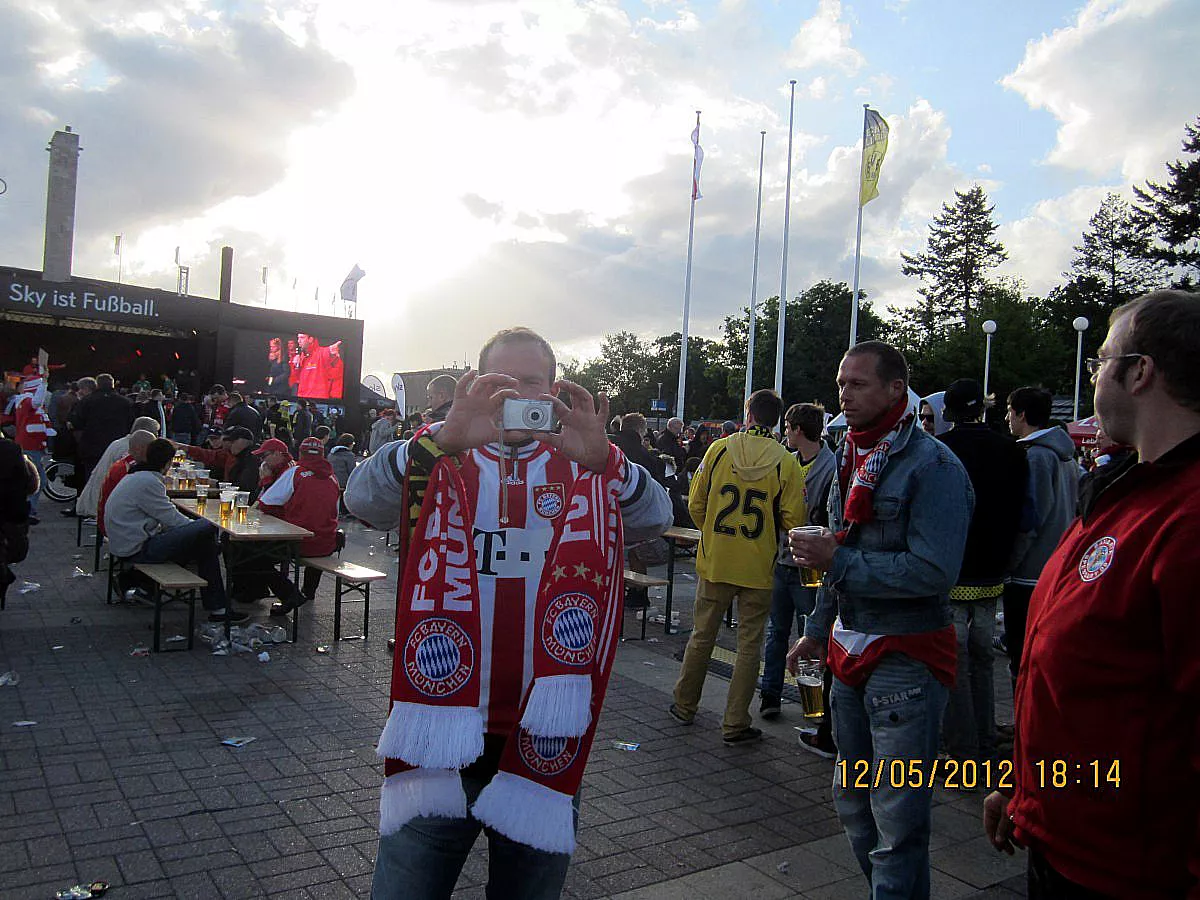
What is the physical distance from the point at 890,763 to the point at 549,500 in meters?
1.46

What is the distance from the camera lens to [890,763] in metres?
2.81

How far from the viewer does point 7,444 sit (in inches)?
276

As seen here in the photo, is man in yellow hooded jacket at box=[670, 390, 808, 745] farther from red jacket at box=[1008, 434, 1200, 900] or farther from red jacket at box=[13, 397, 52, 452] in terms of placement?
red jacket at box=[13, 397, 52, 452]

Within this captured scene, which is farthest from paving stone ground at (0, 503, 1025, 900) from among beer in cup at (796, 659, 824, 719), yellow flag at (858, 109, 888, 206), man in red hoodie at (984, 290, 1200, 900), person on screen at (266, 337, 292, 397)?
person on screen at (266, 337, 292, 397)

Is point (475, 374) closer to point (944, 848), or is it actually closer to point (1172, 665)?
point (1172, 665)

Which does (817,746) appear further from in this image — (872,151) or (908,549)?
(872,151)

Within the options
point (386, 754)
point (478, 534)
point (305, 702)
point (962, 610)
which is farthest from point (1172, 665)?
point (305, 702)

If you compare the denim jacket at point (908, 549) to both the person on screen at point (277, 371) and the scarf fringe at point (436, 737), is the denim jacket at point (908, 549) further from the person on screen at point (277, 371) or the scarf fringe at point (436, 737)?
the person on screen at point (277, 371)

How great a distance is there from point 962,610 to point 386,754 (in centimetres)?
379

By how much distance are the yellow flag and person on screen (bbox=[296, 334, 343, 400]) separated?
20.1 metres

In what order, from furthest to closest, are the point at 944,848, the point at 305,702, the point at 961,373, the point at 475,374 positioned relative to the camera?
the point at 961,373 < the point at 305,702 < the point at 944,848 < the point at 475,374

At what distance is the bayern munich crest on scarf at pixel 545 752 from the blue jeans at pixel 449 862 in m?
0.14

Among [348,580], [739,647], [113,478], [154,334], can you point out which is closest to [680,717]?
[739,647]

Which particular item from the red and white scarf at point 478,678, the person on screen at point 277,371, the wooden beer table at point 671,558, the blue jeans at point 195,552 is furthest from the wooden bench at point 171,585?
the person on screen at point 277,371
